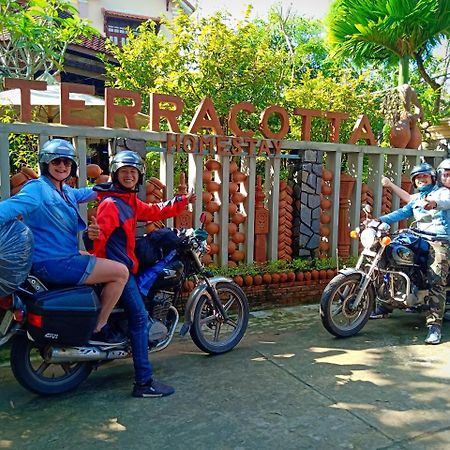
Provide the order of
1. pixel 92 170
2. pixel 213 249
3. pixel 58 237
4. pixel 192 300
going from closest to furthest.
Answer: pixel 58 237 → pixel 192 300 → pixel 92 170 → pixel 213 249

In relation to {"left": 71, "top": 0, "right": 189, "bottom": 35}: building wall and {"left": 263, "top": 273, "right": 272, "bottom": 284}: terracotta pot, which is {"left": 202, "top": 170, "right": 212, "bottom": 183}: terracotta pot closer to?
{"left": 263, "top": 273, "right": 272, "bottom": 284}: terracotta pot

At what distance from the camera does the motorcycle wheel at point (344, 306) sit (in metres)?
4.24

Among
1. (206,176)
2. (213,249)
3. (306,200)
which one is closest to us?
(206,176)

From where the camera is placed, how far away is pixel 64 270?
3.06 meters

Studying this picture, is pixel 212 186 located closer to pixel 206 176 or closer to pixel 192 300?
pixel 206 176

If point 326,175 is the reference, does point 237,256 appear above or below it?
below

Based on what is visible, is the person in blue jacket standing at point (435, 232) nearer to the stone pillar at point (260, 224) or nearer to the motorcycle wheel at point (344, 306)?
the motorcycle wheel at point (344, 306)

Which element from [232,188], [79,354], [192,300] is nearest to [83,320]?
[79,354]

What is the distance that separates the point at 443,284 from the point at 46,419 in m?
3.40

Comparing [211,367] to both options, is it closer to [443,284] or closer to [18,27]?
[443,284]

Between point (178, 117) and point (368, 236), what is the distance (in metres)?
2.27

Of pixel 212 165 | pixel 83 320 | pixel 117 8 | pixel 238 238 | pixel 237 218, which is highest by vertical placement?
pixel 117 8

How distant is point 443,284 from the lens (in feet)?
14.4

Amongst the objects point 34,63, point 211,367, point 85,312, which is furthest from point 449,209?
point 34,63
